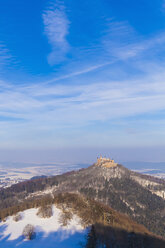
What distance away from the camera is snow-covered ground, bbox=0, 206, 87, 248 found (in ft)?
132

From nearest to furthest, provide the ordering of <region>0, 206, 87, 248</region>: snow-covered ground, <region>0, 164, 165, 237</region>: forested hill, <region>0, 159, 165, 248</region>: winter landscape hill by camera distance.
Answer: <region>0, 206, 87, 248</region>: snow-covered ground, <region>0, 159, 165, 248</region>: winter landscape hill, <region>0, 164, 165, 237</region>: forested hill

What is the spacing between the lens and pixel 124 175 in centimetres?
18275

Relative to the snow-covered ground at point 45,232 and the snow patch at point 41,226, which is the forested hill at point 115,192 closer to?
the snow patch at point 41,226

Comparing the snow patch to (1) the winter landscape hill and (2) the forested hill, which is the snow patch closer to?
(1) the winter landscape hill

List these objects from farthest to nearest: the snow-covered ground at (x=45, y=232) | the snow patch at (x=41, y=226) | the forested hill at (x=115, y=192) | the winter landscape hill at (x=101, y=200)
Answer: the forested hill at (x=115, y=192) → the winter landscape hill at (x=101, y=200) → the snow patch at (x=41, y=226) → the snow-covered ground at (x=45, y=232)

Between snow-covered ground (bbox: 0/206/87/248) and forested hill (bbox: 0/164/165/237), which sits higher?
snow-covered ground (bbox: 0/206/87/248)

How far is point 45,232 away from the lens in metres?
45.0

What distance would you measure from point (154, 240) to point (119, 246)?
10653mm

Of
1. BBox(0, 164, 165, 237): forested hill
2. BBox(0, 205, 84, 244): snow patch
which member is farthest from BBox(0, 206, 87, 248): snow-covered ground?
BBox(0, 164, 165, 237): forested hill

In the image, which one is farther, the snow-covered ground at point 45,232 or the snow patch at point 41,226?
the snow patch at point 41,226

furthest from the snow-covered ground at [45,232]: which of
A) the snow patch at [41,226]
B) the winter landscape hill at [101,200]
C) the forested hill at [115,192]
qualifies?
the forested hill at [115,192]

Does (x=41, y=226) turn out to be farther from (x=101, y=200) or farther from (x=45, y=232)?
(x=101, y=200)

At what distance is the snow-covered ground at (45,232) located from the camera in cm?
4028

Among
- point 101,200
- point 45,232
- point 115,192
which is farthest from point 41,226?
point 115,192
